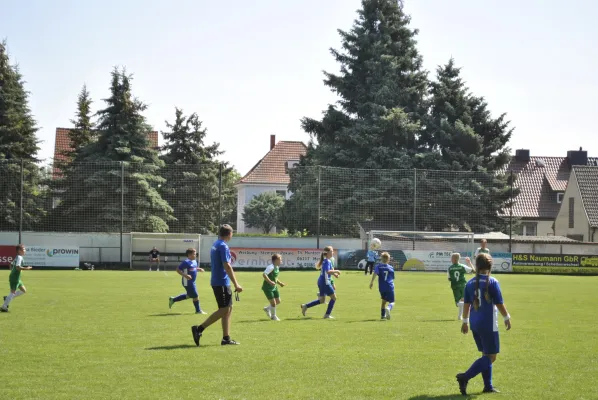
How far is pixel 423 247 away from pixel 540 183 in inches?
1336

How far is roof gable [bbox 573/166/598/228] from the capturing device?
62531mm

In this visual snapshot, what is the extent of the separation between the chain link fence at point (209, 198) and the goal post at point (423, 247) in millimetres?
1194

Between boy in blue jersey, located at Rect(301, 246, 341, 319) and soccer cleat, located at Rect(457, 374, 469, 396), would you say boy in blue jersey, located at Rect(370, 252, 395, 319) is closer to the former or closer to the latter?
boy in blue jersey, located at Rect(301, 246, 341, 319)

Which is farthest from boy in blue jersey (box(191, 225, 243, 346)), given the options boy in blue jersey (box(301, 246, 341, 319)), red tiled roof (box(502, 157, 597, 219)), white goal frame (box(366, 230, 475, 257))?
red tiled roof (box(502, 157, 597, 219))

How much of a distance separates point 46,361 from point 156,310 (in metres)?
8.67

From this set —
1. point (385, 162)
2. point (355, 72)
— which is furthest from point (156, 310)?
point (355, 72)

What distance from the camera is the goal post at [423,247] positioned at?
151 feet

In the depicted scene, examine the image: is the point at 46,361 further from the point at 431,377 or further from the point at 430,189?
the point at 430,189

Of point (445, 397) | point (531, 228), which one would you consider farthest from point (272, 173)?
point (445, 397)

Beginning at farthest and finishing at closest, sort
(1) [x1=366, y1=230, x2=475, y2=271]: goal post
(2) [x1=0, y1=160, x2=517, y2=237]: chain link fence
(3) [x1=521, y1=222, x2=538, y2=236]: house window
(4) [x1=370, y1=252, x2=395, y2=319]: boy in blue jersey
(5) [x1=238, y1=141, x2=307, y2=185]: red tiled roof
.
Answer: (5) [x1=238, y1=141, x2=307, y2=185]: red tiled roof, (3) [x1=521, y1=222, x2=538, y2=236]: house window, (2) [x1=0, y1=160, x2=517, y2=237]: chain link fence, (1) [x1=366, y1=230, x2=475, y2=271]: goal post, (4) [x1=370, y1=252, x2=395, y2=319]: boy in blue jersey

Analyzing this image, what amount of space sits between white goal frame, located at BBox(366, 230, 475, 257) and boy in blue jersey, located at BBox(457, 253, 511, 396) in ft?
121

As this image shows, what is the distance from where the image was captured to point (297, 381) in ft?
33.6

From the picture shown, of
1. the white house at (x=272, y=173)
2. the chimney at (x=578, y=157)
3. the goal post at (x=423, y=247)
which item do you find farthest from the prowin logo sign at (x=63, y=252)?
the chimney at (x=578, y=157)

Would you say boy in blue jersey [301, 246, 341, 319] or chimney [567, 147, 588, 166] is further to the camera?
chimney [567, 147, 588, 166]
